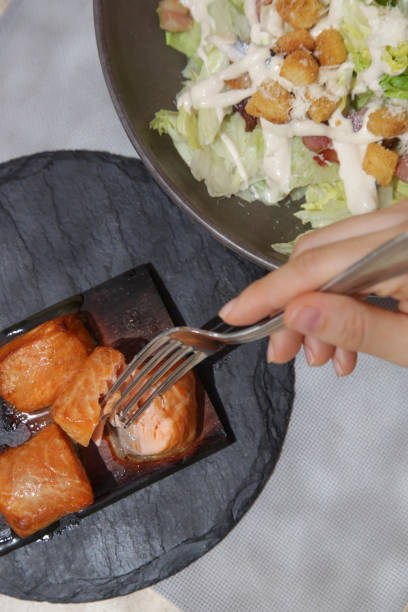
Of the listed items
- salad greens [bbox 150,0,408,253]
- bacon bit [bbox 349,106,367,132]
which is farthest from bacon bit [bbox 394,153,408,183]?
bacon bit [bbox 349,106,367,132]

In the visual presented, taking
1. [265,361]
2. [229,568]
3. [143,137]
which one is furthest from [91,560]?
[143,137]

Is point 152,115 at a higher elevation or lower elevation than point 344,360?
higher

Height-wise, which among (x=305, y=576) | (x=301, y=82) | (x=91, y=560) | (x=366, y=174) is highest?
(x=301, y=82)

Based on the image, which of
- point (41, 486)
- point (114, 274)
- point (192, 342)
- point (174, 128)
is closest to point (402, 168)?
point (174, 128)

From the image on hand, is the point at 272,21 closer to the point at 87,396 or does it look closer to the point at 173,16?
the point at 173,16

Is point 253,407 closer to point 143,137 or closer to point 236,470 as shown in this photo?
point 236,470

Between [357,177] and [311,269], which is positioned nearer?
[311,269]

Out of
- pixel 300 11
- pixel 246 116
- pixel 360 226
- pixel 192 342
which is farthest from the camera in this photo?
pixel 246 116
